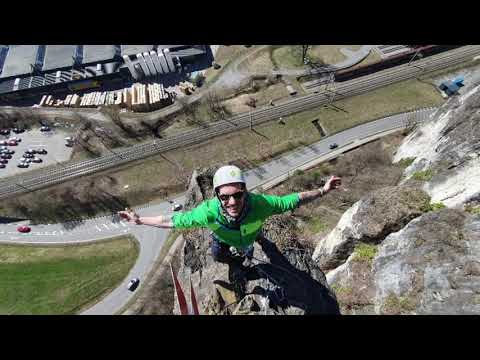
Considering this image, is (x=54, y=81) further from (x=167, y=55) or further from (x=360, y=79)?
(x=360, y=79)

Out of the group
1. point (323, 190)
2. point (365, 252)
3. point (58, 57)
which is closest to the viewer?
point (323, 190)

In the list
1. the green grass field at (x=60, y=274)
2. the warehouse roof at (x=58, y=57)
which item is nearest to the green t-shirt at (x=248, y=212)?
the green grass field at (x=60, y=274)

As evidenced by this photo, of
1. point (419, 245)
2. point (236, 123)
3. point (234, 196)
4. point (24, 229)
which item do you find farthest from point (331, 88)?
point (24, 229)

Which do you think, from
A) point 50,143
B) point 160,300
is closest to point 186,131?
point 50,143

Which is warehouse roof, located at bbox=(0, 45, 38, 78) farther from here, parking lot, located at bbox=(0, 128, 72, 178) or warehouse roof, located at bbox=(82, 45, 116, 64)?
parking lot, located at bbox=(0, 128, 72, 178)

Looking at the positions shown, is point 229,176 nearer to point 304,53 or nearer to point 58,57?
point 304,53

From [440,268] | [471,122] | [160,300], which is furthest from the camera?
[160,300]

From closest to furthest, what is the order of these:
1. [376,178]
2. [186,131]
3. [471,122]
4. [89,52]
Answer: [471,122] → [376,178] → [186,131] → [89,52]
